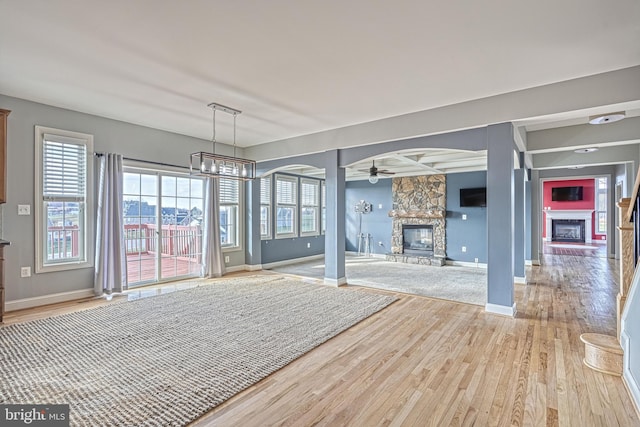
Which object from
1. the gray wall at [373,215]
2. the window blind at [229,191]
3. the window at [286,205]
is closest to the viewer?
the window blind at [229,191]

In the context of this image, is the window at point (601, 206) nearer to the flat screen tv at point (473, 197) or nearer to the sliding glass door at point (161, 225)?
the flat screen tv at point (473, 197)

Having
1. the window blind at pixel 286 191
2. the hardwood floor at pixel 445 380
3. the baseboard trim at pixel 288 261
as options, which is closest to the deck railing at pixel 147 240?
the baseboard trim at pixel 288 261

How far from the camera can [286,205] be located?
8.77 metres

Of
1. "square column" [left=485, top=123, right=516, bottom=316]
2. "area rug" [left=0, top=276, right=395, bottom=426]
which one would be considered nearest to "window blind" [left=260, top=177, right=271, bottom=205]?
"area rug" [left=0, top=276, right=395, bottom=426]

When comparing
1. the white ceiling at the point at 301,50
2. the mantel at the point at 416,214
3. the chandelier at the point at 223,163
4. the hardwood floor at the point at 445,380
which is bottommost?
the hardwood floor at the point at 445,380

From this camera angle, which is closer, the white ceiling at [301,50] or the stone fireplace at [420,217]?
the white ceiling at [301,50]

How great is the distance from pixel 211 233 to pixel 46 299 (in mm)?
2672

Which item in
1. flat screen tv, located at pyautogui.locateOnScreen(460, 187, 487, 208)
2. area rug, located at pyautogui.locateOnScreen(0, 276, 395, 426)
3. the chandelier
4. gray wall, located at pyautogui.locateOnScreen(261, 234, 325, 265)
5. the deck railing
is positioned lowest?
area rug, located at pyautogui.locateOnScreen(0, 276, 395, 426)

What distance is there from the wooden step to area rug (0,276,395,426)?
216 cm

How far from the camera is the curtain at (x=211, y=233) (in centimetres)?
639

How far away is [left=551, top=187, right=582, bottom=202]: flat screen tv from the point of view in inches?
512

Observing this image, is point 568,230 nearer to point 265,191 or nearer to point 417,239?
point 417,239

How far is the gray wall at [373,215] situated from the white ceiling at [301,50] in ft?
17.7

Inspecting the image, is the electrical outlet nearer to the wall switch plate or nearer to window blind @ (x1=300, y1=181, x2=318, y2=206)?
the wall switch plate
